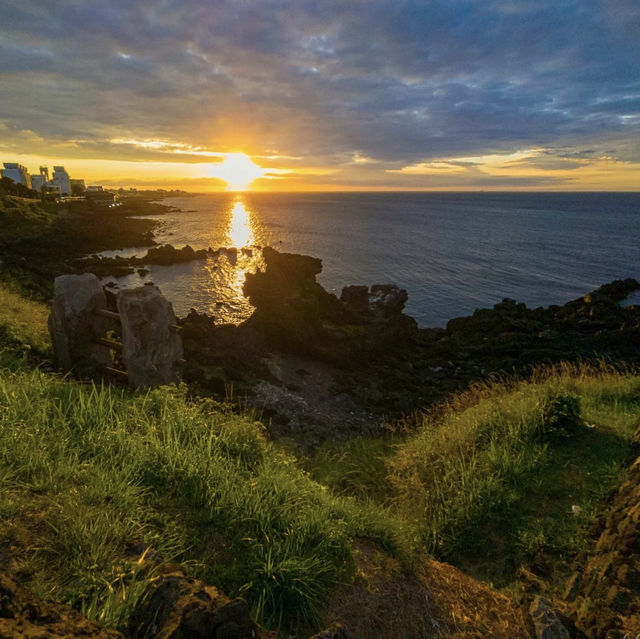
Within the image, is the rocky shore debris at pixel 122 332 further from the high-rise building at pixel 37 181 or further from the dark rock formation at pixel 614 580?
the high-rise building at pixel 37 181

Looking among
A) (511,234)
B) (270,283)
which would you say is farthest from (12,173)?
(511,234)

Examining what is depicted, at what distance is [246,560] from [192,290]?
46.9 meters

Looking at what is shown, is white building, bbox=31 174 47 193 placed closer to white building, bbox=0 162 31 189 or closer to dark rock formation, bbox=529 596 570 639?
white building, bbox=0 162 31 189

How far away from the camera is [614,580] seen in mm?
3627

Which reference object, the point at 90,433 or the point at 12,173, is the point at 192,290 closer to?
the point at 90,433

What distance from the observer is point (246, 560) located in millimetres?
3424

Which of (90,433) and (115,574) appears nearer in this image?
(115,574)

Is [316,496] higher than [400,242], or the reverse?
[400,242]

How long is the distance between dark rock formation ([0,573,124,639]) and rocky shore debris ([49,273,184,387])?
16.9ft

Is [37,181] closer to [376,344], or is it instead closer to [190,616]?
[376,344]

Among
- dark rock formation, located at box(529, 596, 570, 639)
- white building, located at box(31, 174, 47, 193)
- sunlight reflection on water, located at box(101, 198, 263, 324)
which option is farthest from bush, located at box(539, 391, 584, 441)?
white building, located at box(31, 174, 47, 193)

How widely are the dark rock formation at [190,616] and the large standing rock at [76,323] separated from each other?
5.78 metres

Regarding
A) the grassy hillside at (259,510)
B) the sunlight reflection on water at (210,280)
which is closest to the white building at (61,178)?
the sunlight reflection on water at (210,280)

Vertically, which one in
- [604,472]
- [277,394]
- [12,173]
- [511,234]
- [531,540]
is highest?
[12,173]
